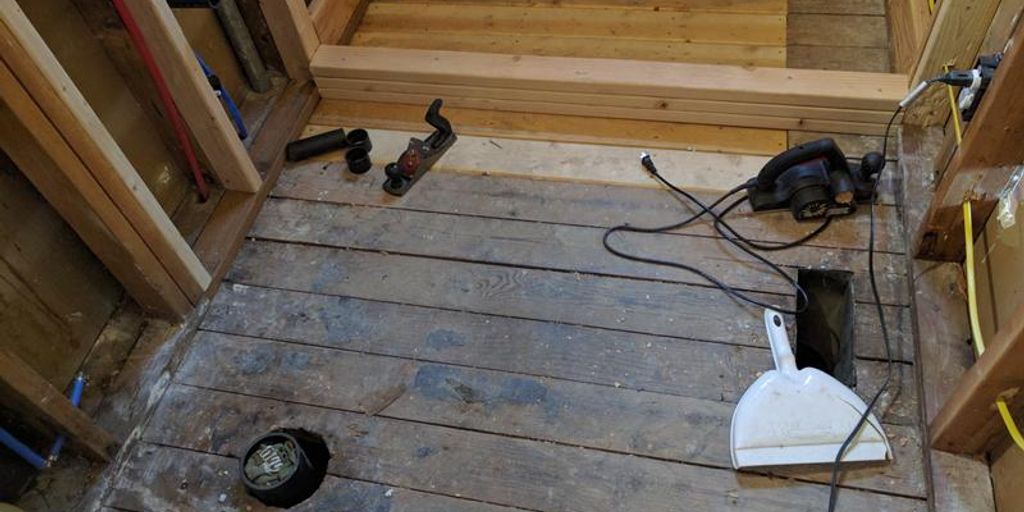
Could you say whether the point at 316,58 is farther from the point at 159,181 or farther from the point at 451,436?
the point at 451,436

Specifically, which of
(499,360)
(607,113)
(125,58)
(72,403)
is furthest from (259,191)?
(607,113)

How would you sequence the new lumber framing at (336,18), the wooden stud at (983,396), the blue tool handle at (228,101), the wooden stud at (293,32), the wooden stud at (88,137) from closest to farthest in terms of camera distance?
the wooden stud at (983,396) < the wooden stud at (88,137) < the blue tool handle at (228,101) < the wooden stud at (293,32) < the new lumber framing at (336,18)

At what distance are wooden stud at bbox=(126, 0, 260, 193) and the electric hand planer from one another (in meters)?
1.26

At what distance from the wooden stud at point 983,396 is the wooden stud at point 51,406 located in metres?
1.59

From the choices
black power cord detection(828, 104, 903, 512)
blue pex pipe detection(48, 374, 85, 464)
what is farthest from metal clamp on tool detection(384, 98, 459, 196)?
black power cord detection(828, 104, 903, 512)

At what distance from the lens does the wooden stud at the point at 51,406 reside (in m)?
1.26

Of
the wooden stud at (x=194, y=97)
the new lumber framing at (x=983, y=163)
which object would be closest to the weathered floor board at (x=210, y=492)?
the wooden stud at (x=194, y=97)

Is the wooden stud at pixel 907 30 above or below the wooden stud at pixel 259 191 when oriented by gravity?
above

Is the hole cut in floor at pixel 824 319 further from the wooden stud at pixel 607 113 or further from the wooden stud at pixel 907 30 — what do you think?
the wooden stud at pixel 907 30

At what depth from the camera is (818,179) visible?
1.64 m

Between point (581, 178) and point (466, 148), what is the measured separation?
13.0 inches

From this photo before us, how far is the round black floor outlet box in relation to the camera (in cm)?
141

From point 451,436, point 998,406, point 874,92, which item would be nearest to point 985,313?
point 998,406

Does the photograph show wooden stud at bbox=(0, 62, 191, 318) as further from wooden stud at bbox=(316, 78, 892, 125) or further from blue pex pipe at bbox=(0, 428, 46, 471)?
wooden stud at bbox=(316, 78, 892, 125)
